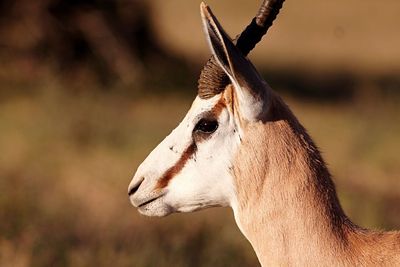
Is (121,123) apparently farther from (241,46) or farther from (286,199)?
(286,199)

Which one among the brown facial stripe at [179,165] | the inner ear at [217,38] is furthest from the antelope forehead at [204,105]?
the inner ear at [217,38]

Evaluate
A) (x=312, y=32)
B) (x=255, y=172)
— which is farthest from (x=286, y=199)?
(x=312, y=32)

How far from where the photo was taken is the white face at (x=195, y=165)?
5.75 m

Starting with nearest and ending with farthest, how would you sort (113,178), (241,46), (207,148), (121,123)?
1. (207,148)
2. (241,46)
3. (113,178)
4. (121,123)

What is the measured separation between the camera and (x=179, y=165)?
5844 mm

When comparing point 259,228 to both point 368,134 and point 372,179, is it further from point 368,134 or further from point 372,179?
point 368,134

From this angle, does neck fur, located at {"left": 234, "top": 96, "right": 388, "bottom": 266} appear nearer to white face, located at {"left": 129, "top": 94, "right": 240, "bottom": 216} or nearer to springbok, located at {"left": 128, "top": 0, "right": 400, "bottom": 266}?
springbok, located at {"left": 128, "top": 0, "right": 400, "bottom": 266}

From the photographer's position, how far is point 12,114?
19.7m

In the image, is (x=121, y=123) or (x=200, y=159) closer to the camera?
(x=200, y=159)

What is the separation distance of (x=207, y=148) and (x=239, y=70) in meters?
0.61

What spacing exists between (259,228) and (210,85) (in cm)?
80

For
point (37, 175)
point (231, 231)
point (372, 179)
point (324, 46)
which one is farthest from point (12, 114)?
point (324, 46)

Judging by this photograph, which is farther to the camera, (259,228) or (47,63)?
(47,63)

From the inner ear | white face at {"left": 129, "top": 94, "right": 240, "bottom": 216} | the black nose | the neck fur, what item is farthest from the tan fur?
the black nose
